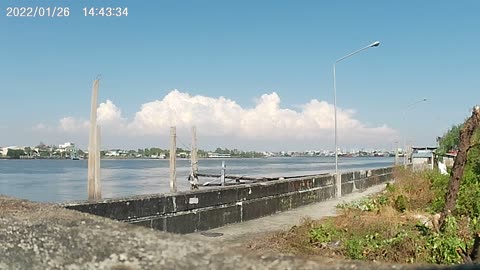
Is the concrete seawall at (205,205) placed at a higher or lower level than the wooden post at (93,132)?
lower

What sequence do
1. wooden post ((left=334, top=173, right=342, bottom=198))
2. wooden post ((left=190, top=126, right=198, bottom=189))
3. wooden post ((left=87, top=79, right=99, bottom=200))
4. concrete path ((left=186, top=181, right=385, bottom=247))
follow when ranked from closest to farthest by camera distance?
concrete path ((left=186, top=181, right=385, bottom=247)) → wooden post ((left=87, top=79, right=99, bottom=200)) → wooden post ((left=334, top=173, right=342, bottom=198)) → wooden post ((left=190, top=126, right=198, bottom=189))

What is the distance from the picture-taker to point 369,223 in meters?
10.4

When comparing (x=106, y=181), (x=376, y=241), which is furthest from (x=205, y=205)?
(x=106, y=181)

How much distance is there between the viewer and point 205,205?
11117mm

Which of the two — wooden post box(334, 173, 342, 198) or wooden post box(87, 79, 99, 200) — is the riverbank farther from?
wooden post box(334, 173, 342, 198)

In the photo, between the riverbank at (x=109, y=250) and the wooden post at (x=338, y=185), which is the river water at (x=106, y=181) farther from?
the riverbank at (x=109, y=250)

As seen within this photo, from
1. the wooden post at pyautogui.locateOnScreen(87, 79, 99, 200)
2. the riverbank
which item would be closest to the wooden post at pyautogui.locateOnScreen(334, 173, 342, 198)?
the wooden post at pyautogui.locateOnScreen(87, 79, 99, 200)

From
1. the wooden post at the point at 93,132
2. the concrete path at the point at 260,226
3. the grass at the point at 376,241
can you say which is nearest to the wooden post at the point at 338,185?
the concrete path at the point at 260,226

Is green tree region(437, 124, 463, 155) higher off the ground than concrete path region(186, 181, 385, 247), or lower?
higher

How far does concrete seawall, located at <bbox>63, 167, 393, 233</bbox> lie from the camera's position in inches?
354

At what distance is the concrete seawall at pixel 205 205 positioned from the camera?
8992 mm

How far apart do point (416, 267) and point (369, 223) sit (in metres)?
8.01

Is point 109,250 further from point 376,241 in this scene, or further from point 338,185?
point 338,185

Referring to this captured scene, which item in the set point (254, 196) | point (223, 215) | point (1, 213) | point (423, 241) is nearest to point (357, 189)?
point (254, 196)
